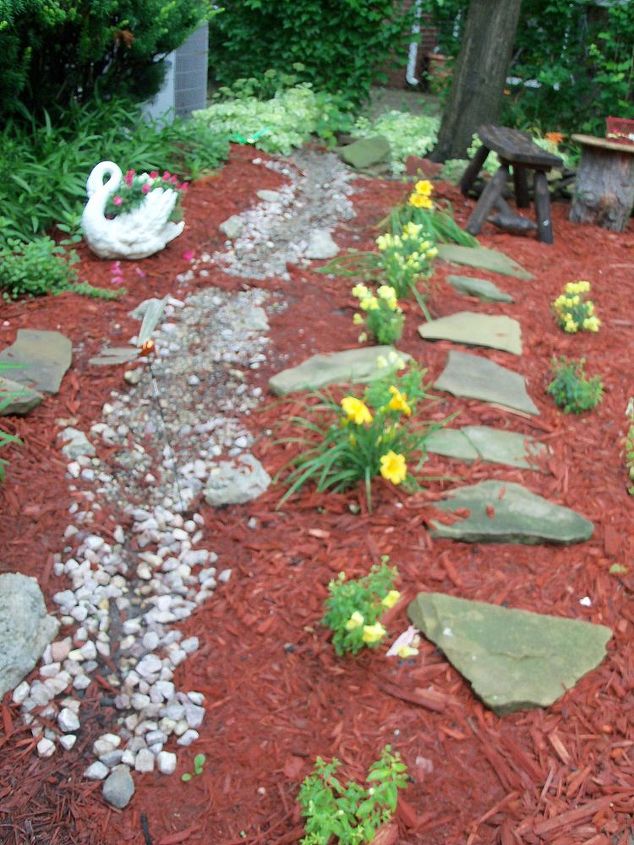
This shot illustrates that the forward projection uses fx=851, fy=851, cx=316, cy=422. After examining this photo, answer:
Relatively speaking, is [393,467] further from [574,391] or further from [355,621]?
[574,391]

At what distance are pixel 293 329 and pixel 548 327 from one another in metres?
1.46

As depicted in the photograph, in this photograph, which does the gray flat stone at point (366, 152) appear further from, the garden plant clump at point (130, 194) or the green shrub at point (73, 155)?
the garden plant clump at point (130, 194)

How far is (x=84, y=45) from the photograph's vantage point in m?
5.43

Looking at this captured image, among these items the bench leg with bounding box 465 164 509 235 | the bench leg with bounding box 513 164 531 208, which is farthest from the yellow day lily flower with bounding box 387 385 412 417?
the bench leg with bounding box 513 164 531 208

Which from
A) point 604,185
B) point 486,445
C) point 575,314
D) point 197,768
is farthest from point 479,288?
point 197,768

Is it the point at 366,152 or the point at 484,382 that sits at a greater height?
the point at 484,382

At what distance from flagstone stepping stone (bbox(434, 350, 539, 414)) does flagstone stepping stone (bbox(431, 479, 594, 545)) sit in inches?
26.9

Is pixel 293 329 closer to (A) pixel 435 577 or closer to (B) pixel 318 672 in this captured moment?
(A) pixel 435 577

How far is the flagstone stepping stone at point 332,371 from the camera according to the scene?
3.81 m

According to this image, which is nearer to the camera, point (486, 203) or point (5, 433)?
point (5, 433)

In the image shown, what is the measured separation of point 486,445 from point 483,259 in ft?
7.88

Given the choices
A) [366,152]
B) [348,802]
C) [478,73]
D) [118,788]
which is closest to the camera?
[348,802]

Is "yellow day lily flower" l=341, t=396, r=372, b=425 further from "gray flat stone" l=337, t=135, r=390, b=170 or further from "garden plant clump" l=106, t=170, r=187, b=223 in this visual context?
"gray flat stone" l=337, t=135, r=390, b=170

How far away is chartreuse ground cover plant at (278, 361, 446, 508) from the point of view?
9.89ft
